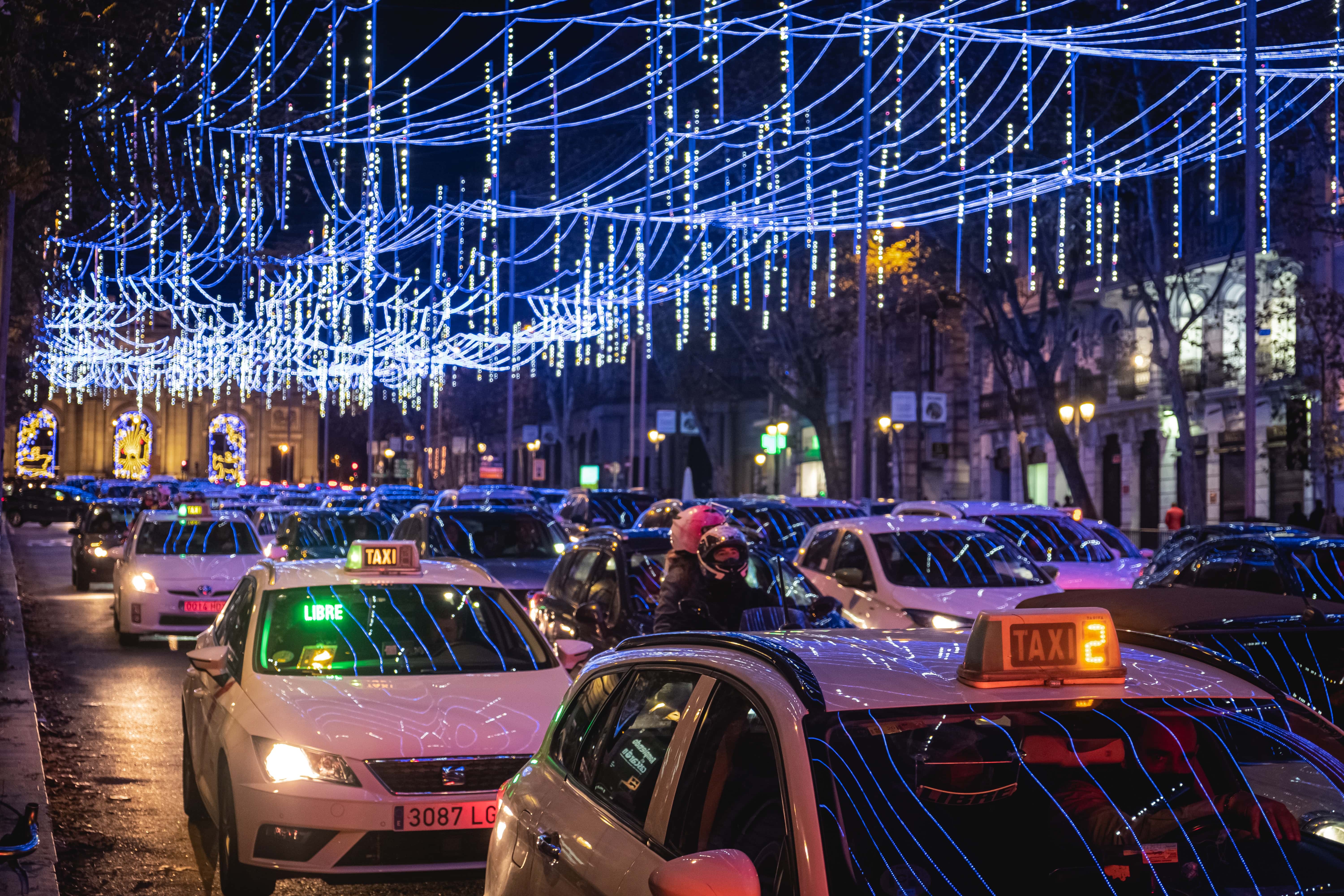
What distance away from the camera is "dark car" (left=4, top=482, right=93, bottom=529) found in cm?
6022

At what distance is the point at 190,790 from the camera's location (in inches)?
335

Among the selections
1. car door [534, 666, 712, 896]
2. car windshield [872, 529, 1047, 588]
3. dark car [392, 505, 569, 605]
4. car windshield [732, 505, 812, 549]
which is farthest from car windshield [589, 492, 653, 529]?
car door [534, 666, 712, 896]

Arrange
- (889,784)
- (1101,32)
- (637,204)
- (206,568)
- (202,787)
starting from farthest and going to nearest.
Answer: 1. (637,204)
2. (1101,32)
3. (206,568)
4. (202,787)
5. (889,784)

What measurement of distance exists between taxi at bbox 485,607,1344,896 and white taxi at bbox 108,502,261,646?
1411 centimetres

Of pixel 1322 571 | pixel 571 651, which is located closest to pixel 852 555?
pixel 1322 571

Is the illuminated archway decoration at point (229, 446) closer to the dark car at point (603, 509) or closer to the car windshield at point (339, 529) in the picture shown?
the dark car at point (603, 509)

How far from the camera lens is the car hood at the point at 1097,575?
16422 mm

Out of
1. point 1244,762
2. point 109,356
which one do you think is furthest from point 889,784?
point 109,356

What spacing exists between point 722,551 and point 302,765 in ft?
9.13

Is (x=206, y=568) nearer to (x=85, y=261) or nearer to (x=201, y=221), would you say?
(x=201, y=221)

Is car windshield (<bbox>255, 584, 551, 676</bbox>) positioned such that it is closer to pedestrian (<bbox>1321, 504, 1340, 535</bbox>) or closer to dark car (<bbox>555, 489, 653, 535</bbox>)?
dark car (<bbox>555, 489, 653, 535</bbox>)

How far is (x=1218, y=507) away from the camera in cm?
4166

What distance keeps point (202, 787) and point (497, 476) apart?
2385 inches

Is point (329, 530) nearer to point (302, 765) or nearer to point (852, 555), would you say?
point (852, 555)
